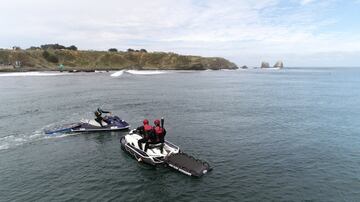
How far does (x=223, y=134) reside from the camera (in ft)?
132

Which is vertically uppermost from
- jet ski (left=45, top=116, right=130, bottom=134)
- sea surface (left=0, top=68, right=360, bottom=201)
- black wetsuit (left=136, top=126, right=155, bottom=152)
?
black wetsuit (left=136, top=126, right=155, bottom=152)

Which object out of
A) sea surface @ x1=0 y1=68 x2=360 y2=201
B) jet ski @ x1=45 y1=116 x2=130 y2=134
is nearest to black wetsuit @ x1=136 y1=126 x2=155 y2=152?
sea surface @ x1=0 y1=68 x2=360 y2=201

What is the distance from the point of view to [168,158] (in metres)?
28.6

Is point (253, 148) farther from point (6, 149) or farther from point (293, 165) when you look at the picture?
point (6, 149)

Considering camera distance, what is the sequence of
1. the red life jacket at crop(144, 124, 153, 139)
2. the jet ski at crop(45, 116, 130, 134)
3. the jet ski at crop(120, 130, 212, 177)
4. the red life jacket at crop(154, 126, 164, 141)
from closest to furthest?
the jet ski at crop(120, 130, 212, 177) → the red life jacket at crop(154, 126, 164, 141) → the red life jacket at crop(144, 124, 153, 139) → the jet ski at crop(45, 116, 130, 134)

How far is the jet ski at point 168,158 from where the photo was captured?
26.8m

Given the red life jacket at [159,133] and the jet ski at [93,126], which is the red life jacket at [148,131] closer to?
the red life jacket at [159,133]

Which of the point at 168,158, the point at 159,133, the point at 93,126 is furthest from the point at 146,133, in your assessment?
the point at 93,126

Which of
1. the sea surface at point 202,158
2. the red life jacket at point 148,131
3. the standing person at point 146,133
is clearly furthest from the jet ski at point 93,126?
the red life jacket at point 148,131

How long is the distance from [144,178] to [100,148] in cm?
1072

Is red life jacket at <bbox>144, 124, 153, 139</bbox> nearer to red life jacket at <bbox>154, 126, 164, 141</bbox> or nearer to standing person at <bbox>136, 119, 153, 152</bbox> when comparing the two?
standing person at <bbox>136, 119, 153, 152</bbox>

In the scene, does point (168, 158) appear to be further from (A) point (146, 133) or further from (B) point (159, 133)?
(A) point (146, 133)

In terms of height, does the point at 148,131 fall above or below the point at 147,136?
above

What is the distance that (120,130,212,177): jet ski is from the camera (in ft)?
87.9
